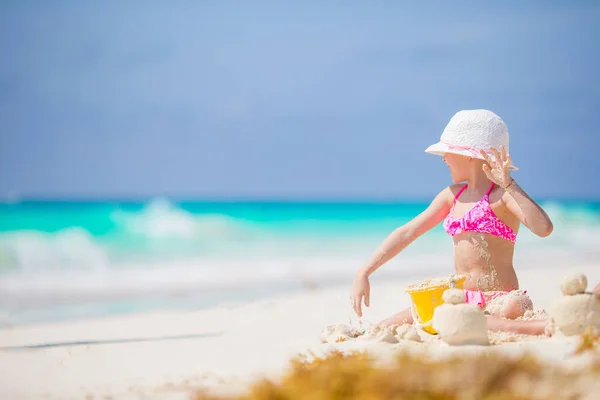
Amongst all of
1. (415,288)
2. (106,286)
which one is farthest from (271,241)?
(415,288)

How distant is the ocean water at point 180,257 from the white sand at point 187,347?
45.9 inches

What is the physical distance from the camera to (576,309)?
385 cm

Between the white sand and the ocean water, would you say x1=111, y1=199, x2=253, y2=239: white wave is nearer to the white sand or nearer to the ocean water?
the ocean water

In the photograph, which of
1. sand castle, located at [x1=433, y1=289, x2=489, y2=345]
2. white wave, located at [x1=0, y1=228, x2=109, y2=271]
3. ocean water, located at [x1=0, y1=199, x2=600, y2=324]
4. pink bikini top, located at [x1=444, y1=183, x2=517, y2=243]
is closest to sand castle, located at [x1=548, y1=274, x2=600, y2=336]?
sand castle, located at [x1=433, y1=289, x2=489, y2=345]

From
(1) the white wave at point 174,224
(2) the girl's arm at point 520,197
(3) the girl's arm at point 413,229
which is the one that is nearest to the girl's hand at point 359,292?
(3) the girl's arm at point 413,229

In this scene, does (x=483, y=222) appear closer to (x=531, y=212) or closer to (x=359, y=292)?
(x=531, y=212)

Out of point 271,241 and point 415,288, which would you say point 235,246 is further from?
point 415,288

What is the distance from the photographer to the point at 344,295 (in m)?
8.67

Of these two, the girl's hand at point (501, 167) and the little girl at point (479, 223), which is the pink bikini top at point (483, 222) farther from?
the girl's hand at point (501, 167)

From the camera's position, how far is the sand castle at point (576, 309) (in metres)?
3.84

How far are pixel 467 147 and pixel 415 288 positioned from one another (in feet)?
3.30

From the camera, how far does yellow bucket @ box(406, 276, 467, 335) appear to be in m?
4.61

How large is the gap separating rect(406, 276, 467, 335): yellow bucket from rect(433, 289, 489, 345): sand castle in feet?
2.12

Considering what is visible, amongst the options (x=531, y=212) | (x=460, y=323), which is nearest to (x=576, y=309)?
(x=460, y=323)
